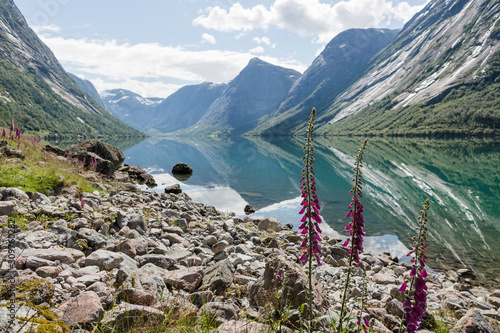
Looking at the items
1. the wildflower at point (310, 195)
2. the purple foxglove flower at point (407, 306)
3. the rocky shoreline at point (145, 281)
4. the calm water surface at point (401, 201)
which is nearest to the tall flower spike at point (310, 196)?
the wildflower at point (310, 195)

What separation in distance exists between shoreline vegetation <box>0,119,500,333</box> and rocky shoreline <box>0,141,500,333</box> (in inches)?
1.2

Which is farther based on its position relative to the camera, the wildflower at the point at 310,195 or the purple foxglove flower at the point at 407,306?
the wildflower at the point at 310,195

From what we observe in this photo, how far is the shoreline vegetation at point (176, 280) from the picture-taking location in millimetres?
4348

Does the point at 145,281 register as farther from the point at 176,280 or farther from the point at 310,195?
the point at 310,195

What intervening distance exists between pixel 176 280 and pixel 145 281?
0.98m

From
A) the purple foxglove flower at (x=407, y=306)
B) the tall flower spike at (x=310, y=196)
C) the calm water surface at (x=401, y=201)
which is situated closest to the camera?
the purple foxglove flower at (x=407, y=306)

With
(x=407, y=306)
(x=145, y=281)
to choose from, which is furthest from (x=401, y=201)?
(x=145, y=281)

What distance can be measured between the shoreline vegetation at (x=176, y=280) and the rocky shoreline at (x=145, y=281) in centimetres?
3

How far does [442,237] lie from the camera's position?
72.7ft

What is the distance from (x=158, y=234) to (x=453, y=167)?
6486cm

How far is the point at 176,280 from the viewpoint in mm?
7199

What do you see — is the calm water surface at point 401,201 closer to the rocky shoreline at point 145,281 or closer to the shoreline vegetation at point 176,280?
the shoreline vegetation at point 176,280

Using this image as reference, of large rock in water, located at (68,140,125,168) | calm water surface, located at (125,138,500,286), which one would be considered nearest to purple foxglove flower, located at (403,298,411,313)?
calm water surface, located at (125,138,500,286)

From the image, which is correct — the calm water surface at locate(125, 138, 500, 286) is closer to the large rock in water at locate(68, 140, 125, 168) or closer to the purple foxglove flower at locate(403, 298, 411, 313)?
the large rock in water at locate(68, 140, 125, 168)
